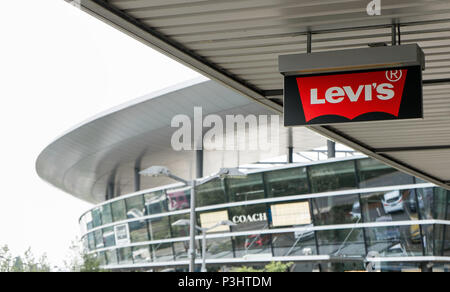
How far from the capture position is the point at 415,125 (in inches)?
393

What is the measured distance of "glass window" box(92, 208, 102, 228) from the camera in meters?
58.6

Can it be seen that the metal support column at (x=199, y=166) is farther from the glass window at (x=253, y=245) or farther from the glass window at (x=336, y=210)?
the glass window at (x=336, y=210)

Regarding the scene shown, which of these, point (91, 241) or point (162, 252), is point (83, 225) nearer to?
point (91, 241)

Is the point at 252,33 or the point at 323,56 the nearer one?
the point at 323,56

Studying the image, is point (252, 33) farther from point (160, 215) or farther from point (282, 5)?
point (160, 215)

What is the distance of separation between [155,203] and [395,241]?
64.8ft

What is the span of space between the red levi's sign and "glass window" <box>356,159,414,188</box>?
1291 inches

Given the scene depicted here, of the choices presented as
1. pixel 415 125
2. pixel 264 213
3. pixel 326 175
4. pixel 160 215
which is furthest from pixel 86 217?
pixel 415 125

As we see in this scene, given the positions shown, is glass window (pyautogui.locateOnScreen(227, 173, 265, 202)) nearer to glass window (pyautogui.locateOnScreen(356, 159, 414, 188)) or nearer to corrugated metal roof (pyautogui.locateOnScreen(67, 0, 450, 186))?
glass window (pyautogui.locateOnScreen(356, 159, 414, 188))

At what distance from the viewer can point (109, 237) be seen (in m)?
55.9

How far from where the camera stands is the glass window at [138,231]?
1994 inches

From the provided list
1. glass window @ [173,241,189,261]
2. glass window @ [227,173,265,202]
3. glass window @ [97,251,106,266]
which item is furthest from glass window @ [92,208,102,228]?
glass window @ [227,173,265,202]

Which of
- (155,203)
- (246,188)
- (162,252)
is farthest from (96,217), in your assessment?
(246,188)
